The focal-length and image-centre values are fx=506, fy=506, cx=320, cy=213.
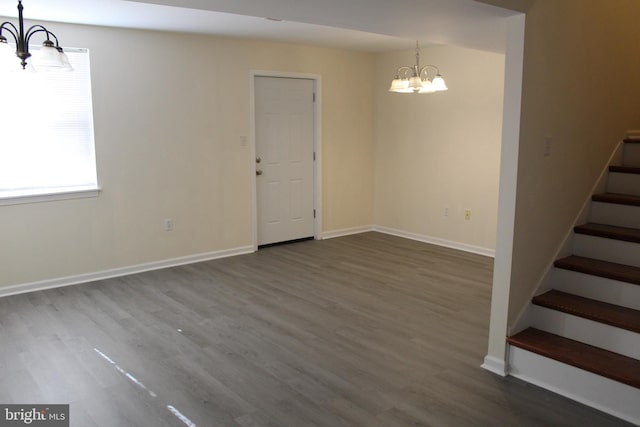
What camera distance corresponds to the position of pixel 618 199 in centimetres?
351

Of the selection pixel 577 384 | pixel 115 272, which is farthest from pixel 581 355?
pixel 115 272

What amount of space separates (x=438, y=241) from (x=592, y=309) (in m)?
3.44

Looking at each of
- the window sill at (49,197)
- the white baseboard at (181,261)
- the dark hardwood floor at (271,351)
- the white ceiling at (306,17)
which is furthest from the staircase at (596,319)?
the window sill at (49,197)

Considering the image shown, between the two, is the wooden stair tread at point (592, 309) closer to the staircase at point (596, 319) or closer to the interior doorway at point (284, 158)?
the staircase at point (596, 319)

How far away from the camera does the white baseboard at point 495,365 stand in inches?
121

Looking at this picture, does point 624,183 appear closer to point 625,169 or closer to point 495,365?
point 625,169

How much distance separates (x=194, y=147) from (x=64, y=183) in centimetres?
135

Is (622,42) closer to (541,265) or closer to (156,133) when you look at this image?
(541,265)

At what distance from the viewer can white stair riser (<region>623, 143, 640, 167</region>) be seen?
3812 millimetres

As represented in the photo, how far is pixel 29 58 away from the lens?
3.15m

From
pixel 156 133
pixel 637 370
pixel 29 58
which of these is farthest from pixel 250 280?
pixel 637 370

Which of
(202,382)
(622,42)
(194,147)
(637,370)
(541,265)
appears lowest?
(202,382)

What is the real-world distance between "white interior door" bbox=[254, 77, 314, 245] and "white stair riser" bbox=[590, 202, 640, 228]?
3699mm

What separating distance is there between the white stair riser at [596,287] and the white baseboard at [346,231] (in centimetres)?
377
